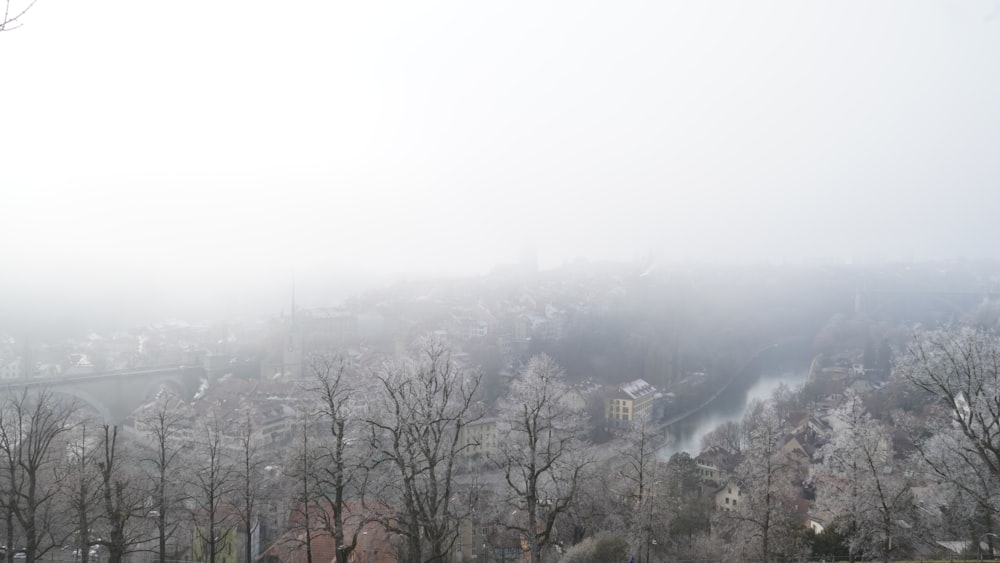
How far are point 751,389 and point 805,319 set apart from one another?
29.1 metres

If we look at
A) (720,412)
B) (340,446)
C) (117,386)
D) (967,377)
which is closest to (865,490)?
(967,377)

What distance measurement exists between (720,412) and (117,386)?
113ft

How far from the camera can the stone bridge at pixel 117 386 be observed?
89.7ft

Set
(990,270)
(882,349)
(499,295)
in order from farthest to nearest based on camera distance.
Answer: (499,295), (990,270), (882,349)

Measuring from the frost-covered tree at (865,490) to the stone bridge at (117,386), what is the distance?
3177 cm

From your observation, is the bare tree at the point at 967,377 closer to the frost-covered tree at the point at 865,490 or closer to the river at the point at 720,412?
the frost-covered tree at the point at 865,490

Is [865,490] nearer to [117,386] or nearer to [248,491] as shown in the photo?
[248,491]

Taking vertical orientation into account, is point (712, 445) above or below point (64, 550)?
below

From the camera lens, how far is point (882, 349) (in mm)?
35469

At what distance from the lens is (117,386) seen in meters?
30.1

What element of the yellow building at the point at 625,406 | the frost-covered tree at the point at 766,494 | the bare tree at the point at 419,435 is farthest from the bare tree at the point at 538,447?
the yellow building at the point at 625,406

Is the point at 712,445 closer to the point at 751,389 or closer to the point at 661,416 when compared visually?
the point at 661,416

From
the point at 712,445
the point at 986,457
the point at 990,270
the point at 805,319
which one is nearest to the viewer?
the point at 986,457

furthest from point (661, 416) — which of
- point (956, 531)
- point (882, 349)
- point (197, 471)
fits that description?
point (197, 471)
